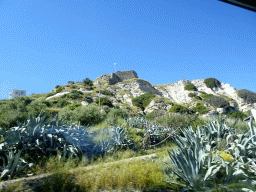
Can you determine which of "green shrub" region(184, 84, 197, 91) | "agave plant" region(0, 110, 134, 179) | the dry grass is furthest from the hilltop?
the dry grass

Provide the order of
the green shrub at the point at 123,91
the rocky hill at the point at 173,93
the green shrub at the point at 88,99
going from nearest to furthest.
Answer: the green shrub at the point at 88,99 → the rocky hill at the point at 173,93 → the green shrub at the point at 123,91

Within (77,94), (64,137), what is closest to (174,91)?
(77,94)

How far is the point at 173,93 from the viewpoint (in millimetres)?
45938

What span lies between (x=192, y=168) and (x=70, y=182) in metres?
1.90

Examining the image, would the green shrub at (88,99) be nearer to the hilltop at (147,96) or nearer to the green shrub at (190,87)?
the hilltop at (147,96)

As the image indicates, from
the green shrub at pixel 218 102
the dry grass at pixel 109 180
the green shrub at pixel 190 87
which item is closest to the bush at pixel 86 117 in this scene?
the dry grass at pixel 109 180

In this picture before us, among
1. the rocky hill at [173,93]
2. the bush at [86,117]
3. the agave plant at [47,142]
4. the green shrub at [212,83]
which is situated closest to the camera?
the agave plant at [47,142]

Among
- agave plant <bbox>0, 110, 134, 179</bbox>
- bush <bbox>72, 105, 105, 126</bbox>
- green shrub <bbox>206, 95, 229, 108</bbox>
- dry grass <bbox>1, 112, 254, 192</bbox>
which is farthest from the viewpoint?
green shrub <bbox>206, 95, 229, 108</bbox>

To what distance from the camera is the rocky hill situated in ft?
95.0

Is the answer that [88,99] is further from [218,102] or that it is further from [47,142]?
[218,102]

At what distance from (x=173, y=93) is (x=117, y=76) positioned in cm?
1724

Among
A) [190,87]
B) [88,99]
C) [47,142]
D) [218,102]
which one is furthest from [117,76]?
[47,142]

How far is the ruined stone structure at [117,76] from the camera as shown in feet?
146

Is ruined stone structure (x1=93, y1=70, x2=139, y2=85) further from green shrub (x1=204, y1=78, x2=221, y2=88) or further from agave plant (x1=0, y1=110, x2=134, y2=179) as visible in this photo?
agave plant (x1=0, y1=110, x2=134, y2=179)
